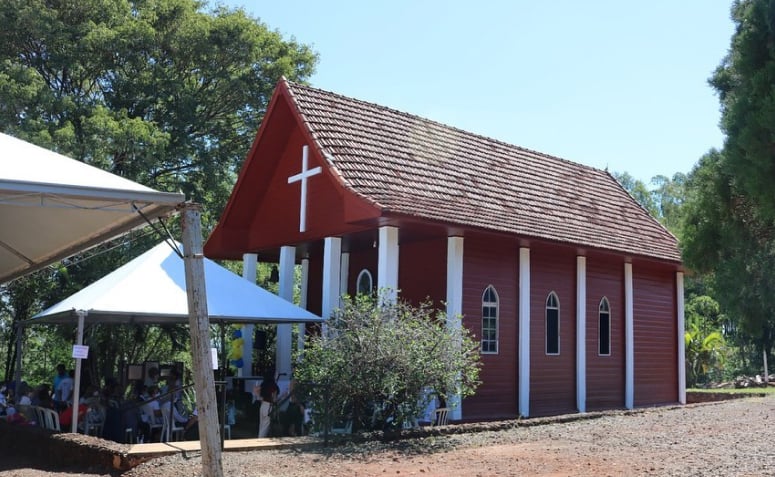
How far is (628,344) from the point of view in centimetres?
2097

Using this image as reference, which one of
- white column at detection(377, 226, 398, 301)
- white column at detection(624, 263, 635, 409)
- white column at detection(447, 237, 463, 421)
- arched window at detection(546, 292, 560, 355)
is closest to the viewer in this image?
white column at detection(377, 226, 398, 301)

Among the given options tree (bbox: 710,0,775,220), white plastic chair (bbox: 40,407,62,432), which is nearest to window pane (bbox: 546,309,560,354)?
white plastic chair (bbox: 40,407,62,432)

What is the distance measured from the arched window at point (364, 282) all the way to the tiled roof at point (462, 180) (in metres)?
3.36

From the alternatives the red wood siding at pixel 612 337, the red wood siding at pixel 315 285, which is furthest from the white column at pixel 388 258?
the red wood siding at pixel 612 337

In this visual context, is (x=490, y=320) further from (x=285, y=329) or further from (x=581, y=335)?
(x=285, y=329)

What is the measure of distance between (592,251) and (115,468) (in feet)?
40.5

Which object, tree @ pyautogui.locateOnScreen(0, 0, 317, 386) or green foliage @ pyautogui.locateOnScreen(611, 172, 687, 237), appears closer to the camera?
tree @ pyautogui.locateOnScreen(0, 0, 317, 386)

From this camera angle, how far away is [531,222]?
18.1 meters

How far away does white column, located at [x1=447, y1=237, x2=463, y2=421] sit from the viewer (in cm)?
1650

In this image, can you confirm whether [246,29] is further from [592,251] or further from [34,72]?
[592,251]

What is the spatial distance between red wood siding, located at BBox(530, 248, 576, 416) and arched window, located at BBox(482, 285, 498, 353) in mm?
1092

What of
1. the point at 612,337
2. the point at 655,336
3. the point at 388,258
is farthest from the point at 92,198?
the point at 655,336

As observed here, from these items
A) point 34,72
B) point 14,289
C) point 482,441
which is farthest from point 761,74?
point 14,289

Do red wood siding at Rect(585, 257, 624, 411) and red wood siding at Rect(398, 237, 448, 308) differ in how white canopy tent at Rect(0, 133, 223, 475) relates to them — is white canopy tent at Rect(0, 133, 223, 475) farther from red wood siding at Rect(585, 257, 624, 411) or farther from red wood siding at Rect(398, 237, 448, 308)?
red wood siding at Rect(585, 257, 624, 411)
